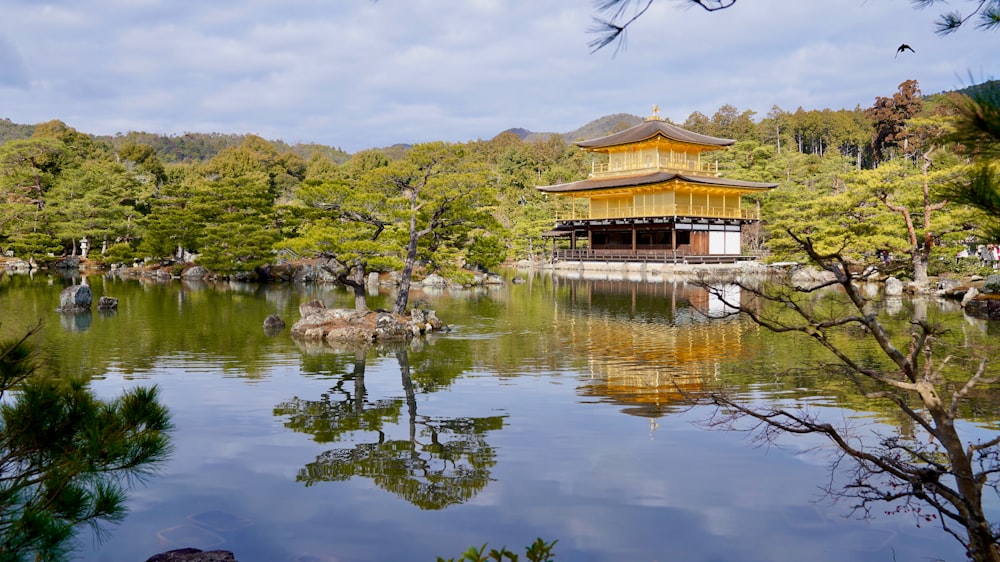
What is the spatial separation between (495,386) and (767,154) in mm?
48479

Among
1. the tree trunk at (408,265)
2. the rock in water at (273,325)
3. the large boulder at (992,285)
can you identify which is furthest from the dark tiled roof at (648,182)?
the rock in water at (273,325)

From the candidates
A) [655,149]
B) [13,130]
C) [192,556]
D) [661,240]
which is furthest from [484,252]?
[13,130]

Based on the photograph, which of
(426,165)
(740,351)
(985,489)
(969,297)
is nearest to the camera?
(985,489)

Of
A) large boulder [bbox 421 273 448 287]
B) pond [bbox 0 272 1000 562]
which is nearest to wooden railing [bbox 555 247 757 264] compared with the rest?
large boulder [bbox 421 273 448 287]

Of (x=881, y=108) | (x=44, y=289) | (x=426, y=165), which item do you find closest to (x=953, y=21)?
(x=426, y=165)

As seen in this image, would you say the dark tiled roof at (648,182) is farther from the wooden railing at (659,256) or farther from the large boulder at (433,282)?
the large boulder at (433,282)

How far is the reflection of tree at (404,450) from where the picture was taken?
664 cm

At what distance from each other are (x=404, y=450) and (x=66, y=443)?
4365 mm

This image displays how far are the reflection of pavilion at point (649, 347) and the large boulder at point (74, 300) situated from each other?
46.4 ft

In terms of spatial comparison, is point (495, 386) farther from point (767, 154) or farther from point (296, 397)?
point (767, 154)

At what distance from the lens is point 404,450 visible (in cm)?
763

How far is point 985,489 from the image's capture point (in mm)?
6410

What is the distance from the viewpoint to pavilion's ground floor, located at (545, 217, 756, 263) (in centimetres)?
3794

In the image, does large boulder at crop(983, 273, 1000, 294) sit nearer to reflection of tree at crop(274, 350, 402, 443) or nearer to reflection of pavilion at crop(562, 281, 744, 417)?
reflection of pavilion at crop(562, 281, 744, 417)
